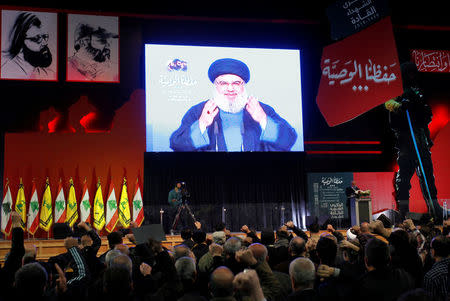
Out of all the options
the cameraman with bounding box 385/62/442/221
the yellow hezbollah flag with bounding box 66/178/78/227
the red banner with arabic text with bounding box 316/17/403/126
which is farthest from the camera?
the red banner with arabic text with bounding box 316/17/403/126

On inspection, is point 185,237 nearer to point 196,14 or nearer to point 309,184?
point 309,184

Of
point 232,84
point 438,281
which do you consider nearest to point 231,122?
point 232,84

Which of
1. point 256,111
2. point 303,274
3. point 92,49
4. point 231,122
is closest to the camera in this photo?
point 303,274

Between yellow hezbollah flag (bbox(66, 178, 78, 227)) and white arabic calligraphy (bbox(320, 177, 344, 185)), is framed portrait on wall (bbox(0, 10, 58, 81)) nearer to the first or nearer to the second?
yellow hezbollah flag (bbox(66, 178, 78, 227))

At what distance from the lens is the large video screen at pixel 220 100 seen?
11.0m

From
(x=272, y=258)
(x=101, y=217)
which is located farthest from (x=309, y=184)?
(x=272, y=258)

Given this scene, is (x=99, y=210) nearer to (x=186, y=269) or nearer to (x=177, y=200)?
(x=177, y=200)

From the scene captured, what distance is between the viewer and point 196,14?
12.2 meters

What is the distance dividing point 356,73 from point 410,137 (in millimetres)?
2212

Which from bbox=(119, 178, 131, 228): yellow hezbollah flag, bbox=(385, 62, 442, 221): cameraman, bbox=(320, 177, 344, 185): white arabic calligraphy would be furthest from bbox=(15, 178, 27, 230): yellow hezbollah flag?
bbox=(385, 62, 442, 221): cameraman

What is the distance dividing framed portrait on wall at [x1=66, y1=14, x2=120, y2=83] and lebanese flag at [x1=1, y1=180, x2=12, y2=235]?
3.08m

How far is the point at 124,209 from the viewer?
34.6 feet

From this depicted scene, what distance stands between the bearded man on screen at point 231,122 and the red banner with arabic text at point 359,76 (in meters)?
2.01

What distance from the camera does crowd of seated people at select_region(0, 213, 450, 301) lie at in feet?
7.79
